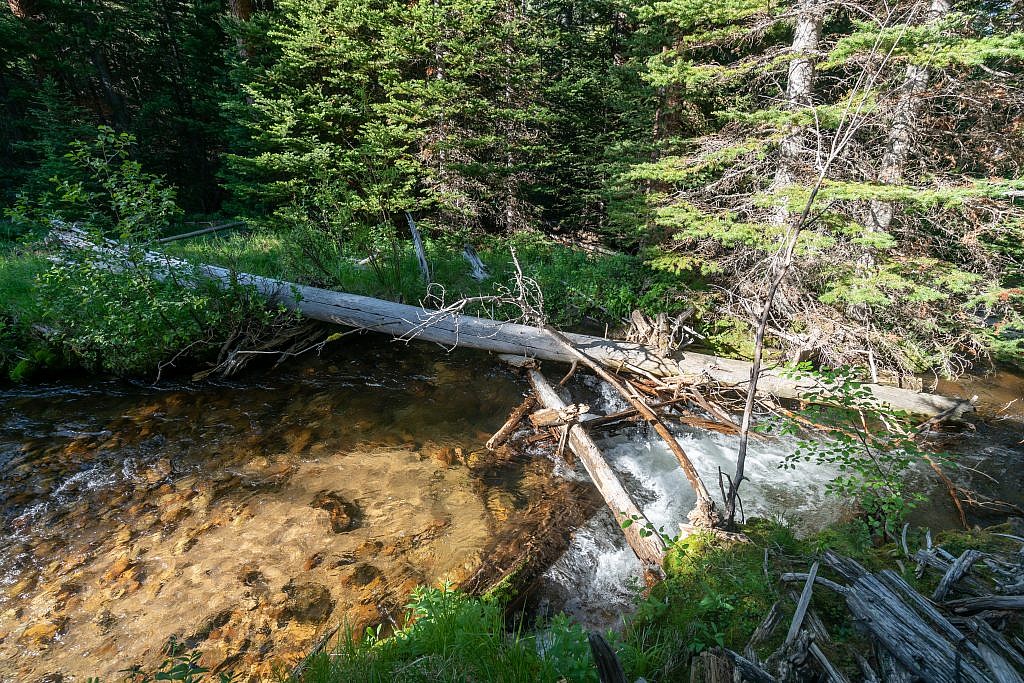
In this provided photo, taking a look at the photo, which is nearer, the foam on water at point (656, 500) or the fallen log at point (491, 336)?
the foam on water at point (656, 500)

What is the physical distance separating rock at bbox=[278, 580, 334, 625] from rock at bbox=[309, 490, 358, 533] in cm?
58

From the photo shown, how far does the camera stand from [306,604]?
3.22 meters

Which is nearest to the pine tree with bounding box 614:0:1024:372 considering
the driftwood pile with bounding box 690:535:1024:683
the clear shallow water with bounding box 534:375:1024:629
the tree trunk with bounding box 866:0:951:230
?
the tree trunk with bounding box 866:0:951:230

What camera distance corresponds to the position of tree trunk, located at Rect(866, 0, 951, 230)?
17.5ft

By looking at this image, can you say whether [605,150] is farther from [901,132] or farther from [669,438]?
[669,438]

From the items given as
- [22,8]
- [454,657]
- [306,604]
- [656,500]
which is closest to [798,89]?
[656,500]

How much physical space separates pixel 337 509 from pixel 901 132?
320 inches

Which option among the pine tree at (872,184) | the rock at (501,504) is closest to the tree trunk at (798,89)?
the pine tree at (872,184)

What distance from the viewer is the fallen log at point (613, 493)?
127 inches

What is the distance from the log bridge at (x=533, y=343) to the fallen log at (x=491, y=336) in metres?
0.01

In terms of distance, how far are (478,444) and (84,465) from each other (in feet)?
13.4

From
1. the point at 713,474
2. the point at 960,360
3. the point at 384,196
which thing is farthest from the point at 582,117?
the point at 713,474

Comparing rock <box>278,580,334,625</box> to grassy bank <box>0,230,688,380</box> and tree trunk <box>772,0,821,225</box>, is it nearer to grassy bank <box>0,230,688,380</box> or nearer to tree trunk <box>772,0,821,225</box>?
grassy bank <box>0,230,688,380</box>

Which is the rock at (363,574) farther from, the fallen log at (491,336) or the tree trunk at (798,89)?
the tree trunk at (798,89)
